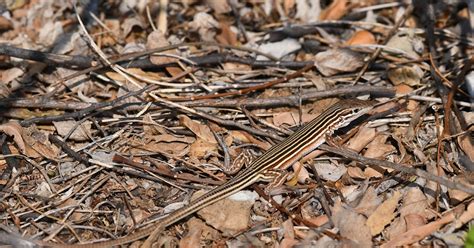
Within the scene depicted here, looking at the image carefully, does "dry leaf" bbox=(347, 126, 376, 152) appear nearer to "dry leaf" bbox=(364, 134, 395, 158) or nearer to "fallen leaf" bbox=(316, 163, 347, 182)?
"dry leaf" bbox=(364, 134, 395, 158)

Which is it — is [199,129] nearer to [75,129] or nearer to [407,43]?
[75,129]

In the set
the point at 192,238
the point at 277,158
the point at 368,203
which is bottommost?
the point at 192,238

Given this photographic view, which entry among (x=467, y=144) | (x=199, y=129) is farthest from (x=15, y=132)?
(x=467, y=144)

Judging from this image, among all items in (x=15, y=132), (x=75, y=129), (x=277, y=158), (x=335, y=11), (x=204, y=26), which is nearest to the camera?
(x=277, y=158)

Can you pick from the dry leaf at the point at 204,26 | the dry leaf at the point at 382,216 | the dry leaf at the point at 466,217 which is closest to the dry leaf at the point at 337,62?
the dry leaf at the point at 204,26

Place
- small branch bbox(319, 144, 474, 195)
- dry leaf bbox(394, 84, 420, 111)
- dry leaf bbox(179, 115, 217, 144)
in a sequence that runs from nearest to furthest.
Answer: small branch bbox(319, 144, 474, 195) → dry leaf bbox(179, 115, 217, 144) → dry leaf bbox(394, 84, 420, 111)

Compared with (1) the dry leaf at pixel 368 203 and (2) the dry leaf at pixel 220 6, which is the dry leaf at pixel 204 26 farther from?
(1) the dry leaf at pixel 368 203

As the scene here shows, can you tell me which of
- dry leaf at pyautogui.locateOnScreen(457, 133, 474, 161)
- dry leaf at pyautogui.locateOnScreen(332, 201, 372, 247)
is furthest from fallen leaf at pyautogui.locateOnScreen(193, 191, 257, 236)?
dry leaf at pyautogui.locateOnScreen(457, 133, 474, 161)
